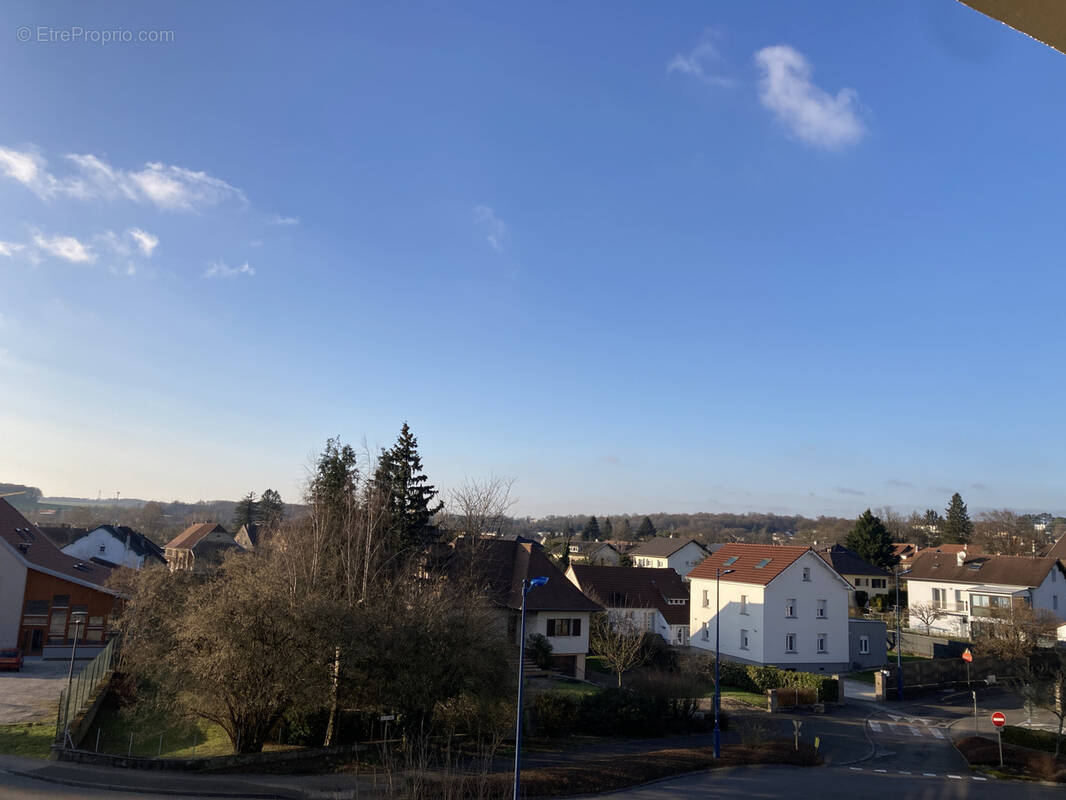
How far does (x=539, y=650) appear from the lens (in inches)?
1644

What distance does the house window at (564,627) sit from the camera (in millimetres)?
43406

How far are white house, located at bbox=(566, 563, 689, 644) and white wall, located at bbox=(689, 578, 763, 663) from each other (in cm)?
198

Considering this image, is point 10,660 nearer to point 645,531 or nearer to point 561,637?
point 561,637

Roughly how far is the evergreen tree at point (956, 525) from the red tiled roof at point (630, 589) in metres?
70.1

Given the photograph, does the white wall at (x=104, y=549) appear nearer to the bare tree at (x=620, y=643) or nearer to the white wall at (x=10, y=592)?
the white wall at (x=10, y=592)

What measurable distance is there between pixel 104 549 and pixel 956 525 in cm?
11817

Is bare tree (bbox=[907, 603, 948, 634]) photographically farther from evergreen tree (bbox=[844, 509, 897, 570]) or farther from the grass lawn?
the grass lawn

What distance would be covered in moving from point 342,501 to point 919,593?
5504 centimetres

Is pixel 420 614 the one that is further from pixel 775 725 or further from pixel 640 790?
pixel 775 725

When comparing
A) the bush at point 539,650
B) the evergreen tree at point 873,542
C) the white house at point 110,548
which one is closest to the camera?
the bush at point 539,650

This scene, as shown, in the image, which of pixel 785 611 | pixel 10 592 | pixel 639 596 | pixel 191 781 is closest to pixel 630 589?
pixel 639 596

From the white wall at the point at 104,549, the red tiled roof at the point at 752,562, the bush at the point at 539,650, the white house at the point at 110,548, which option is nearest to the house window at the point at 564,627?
the bush at the point at 539,650

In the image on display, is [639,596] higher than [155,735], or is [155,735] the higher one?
[639,596]

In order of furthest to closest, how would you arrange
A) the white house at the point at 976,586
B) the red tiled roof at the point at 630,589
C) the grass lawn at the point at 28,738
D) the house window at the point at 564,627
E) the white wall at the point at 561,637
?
the white house at the point at 976,586 → the red tiled roof at the point at 630,589 → the house window at the point at 564,627 → the white wall at the point at 561,637 → the grass lawn at the point at 28,738
